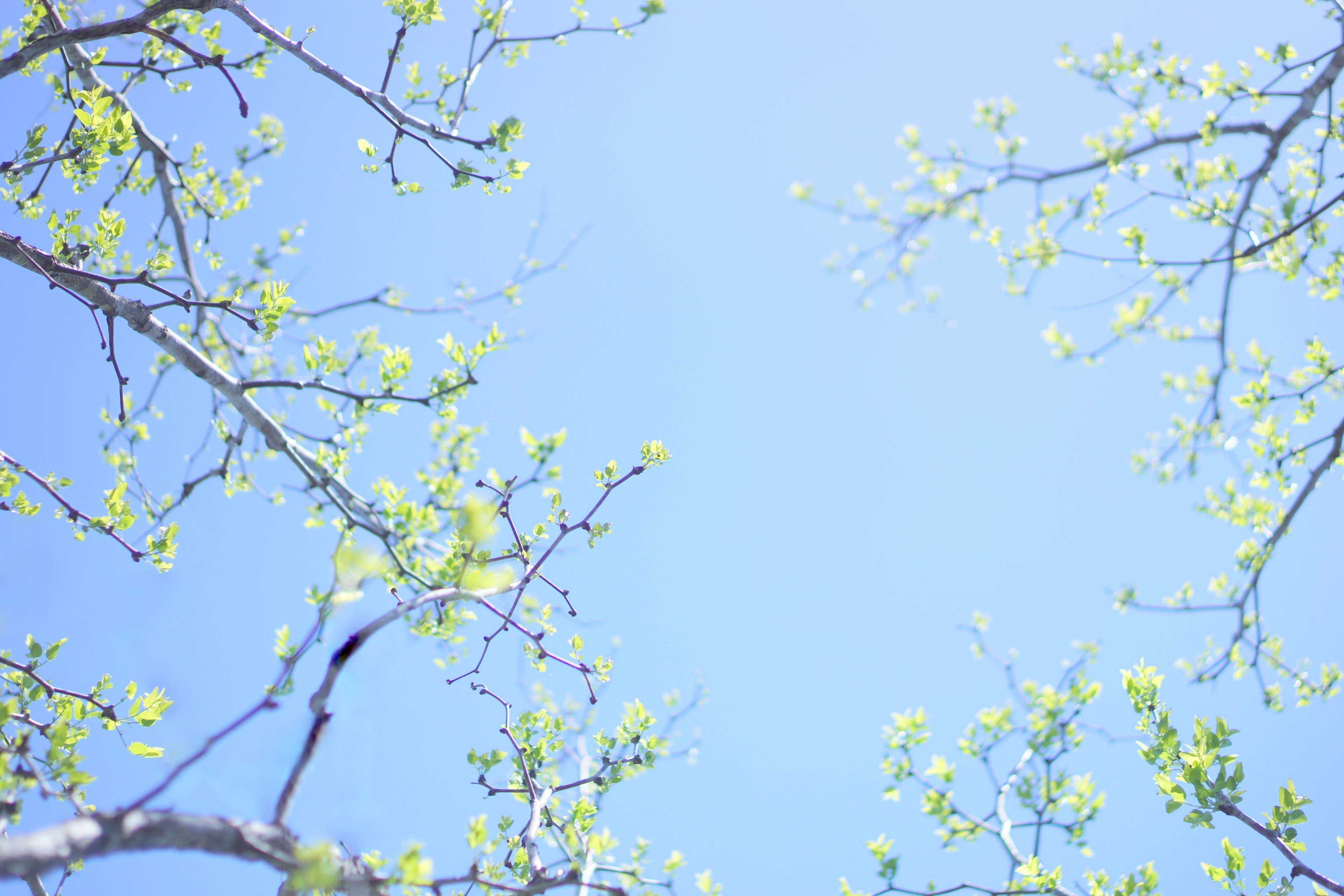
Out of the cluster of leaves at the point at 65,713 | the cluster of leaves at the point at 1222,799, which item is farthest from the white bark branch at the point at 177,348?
the cluster of leaves at the point at 1222,799

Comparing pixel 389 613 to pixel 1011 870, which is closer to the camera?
pixel 389 613

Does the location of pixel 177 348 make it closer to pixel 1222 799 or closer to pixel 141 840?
pixel 141 840

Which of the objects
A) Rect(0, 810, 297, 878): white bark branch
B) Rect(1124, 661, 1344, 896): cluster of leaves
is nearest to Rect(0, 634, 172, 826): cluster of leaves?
Rect(0, 810, 297, 878): white bark branch

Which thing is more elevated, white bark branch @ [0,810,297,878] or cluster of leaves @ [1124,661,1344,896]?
cluster of leaves @ [1124,661,1344,896]

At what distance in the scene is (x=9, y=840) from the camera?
978 millimetres

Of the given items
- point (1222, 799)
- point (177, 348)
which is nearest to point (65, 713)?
point (177, 348)

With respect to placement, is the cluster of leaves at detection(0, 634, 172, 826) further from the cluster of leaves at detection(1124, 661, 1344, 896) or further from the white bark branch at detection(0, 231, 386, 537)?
the cluster of leaves at detection(1124, 661, 1344, 896)

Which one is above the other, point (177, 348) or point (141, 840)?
point (177, 348)

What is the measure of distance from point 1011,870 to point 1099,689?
113cm

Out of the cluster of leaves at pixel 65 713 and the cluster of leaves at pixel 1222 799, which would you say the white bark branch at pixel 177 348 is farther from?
the cluster of leaves at pixel 1222 799

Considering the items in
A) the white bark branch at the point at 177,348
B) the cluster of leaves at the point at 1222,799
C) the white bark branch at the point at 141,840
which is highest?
the white bark branch at the point at 177,348

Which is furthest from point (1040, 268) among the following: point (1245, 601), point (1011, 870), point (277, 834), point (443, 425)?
point (277, 834)

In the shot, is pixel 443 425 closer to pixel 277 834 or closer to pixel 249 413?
pixel 249 413

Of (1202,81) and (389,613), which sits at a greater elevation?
(1202,81)
